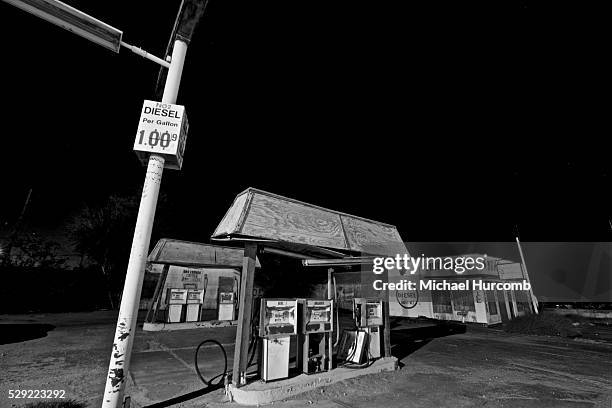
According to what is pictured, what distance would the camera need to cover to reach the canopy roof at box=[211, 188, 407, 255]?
19.0ft

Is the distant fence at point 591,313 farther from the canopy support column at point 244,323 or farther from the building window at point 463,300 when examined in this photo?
the canopy support column at point 244,323

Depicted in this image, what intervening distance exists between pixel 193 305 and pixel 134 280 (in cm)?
1232

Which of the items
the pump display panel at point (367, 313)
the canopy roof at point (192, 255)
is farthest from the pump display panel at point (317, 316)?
the canopy roof at point (192, 255)

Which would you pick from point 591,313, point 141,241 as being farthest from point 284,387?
point 591,313

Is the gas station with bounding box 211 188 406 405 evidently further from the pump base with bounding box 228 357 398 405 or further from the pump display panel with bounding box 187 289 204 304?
the pump display panel with bounding box 187 289 204 304

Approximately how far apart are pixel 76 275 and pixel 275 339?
83.9 feet

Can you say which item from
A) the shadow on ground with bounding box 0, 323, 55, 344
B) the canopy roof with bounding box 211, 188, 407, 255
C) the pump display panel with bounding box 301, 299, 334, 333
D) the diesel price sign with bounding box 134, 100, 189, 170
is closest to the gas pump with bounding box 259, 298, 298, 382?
the pump display panel with bounding box 301, 299, 334, 333

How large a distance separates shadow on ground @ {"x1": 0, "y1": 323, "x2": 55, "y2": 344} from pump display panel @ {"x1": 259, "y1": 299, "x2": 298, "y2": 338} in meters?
10.7

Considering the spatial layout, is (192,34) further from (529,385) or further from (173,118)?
(529,385)

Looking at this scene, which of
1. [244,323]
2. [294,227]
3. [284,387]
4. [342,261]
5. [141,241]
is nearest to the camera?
[141,241]

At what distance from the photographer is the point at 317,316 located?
6.73 metres

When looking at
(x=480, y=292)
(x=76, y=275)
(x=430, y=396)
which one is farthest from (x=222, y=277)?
(x=430, y=396)

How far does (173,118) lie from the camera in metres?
4.45

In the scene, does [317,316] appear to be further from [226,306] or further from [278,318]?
[226,306]
